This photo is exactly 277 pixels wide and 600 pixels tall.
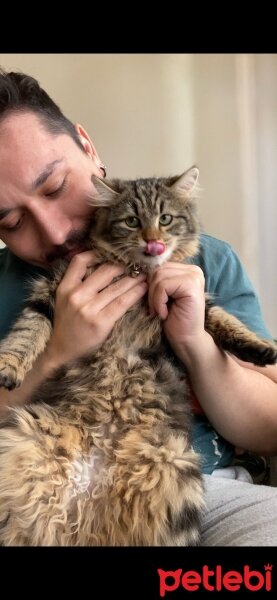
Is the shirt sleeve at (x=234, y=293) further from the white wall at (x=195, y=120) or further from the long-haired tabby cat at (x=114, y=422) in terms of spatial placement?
the white wall at (x=195, y=120)

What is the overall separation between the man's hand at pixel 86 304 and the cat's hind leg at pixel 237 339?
0.69 ft

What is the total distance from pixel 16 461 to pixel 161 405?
0.37 metres

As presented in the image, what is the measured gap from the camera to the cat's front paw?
1.14m

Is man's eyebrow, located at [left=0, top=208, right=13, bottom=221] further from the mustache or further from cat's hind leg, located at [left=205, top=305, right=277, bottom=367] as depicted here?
cat's hind leg, located at [left=205, top=305, right=277, bottom=367]

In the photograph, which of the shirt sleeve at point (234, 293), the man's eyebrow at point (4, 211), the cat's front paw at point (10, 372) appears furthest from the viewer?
the shirt sleeve at point (234, 293)

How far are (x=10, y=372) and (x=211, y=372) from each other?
0.51 meters

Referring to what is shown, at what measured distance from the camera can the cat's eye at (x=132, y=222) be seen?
1.40 metres

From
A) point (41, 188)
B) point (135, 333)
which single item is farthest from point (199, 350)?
point (41, 188)

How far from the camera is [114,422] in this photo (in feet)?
3.89

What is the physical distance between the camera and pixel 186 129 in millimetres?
2578


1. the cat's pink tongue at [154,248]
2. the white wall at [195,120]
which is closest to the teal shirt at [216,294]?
the cat's pink tongue at [154,248]
